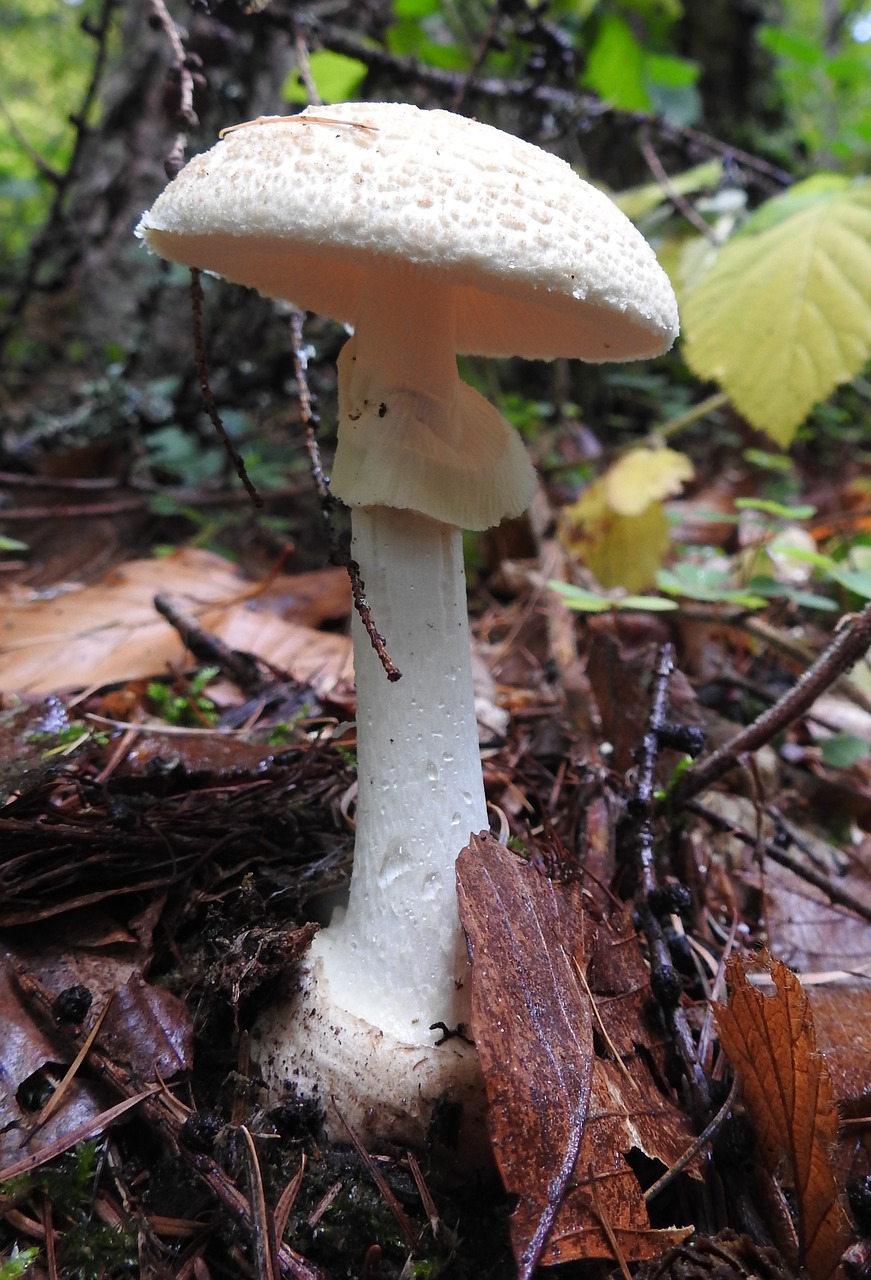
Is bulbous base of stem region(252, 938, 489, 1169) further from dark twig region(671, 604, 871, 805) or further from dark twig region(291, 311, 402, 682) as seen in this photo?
dark twig region(671, 604, 871, 805)

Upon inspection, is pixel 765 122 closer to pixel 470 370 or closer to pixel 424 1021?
pixel 470 370

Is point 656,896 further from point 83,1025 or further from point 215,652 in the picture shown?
point 215,652

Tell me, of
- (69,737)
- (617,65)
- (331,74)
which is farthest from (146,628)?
(617,65)

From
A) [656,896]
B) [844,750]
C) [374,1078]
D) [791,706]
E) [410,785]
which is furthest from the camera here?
[844,750]

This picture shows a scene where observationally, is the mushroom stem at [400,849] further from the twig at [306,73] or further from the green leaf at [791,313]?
the green leaf at [791,313]

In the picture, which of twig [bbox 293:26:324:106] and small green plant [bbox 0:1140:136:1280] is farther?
twig [bbox 293:26:324:106]

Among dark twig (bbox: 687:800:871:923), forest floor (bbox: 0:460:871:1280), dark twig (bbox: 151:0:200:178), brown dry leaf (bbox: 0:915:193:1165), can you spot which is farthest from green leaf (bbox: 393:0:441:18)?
brown dry leaf (bbox: 0:915:193:1165)
